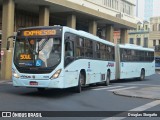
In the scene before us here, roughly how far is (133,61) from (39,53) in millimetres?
15904

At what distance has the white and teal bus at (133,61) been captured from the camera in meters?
28.1

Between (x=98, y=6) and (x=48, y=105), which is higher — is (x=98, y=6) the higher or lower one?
the higher one

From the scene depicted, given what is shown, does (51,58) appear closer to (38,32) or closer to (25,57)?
(25,57)

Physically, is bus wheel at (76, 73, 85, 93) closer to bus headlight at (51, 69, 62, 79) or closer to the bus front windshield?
bus headlight at (51, 69, 62, 79)

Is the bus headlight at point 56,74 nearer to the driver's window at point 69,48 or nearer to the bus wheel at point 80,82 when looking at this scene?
the driver's window at point 69,48

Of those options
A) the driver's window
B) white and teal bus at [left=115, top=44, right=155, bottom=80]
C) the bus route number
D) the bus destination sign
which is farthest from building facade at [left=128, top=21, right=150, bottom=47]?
the bus route number

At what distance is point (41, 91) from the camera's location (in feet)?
60.2

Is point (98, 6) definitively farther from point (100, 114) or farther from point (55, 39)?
point (100, 114)

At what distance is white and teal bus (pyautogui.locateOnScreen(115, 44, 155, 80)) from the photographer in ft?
92.3

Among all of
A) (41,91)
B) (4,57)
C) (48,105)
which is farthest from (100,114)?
(4,57)

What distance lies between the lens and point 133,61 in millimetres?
30406

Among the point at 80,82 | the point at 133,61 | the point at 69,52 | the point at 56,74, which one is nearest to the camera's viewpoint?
the point at 56,74

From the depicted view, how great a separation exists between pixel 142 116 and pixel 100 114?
4.28ft

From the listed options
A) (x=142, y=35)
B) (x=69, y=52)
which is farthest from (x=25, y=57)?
(x=142, y=35)
